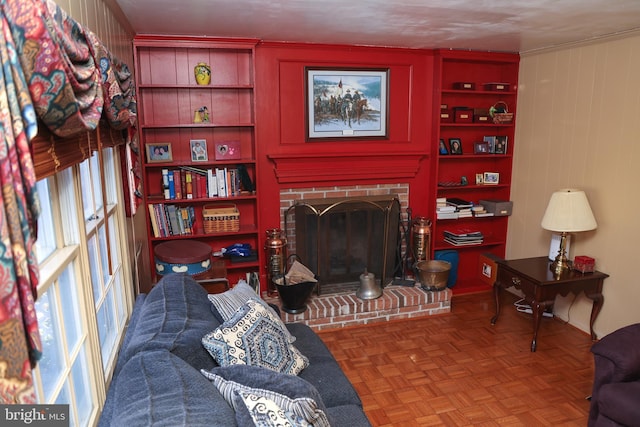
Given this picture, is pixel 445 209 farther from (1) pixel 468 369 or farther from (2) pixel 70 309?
(2) pixel 70 309

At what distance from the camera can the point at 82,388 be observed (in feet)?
5.46

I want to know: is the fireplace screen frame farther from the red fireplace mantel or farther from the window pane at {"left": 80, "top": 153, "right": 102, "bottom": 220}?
the window pane at {"left": 80, "top": 153, "right": 102, "bottom": 220}

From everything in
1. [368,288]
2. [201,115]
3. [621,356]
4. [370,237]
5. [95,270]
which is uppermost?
[201,115]

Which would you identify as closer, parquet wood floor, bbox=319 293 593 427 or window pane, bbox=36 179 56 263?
window pane, bbox=36 179 56 263

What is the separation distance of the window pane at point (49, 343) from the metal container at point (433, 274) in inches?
126

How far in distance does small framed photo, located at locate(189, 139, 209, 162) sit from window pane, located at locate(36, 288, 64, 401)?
2.43 metres

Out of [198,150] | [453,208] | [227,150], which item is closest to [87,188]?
[198,150]

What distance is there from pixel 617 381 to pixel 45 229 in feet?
8.95

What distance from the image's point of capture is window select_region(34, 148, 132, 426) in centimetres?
138

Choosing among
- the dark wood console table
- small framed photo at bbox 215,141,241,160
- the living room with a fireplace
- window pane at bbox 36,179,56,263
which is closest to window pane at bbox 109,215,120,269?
the living room with a fireplace

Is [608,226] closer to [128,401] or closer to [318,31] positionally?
[318,31]

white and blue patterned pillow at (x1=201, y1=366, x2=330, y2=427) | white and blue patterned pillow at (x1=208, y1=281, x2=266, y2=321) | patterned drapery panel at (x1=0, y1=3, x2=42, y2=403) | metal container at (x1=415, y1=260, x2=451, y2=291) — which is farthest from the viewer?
metal container at (x1=415, y1=260, x2=451, y2=291)

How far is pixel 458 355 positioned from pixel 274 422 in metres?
2.36

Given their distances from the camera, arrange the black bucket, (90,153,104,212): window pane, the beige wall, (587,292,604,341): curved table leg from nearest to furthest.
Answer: (90,153,104,212): window pane, the beige wall, (587,292,604,341): curved table leg, the black bucket
